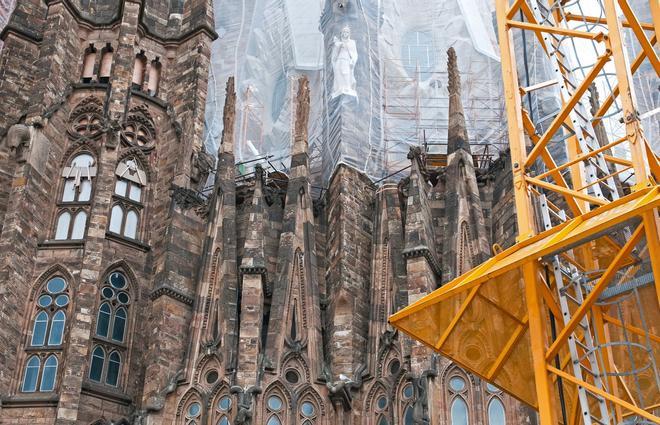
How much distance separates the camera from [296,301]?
26.2 meters

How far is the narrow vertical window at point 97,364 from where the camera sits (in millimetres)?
26203

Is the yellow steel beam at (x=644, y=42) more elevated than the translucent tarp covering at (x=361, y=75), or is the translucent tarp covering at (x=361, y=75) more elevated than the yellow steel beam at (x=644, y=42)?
the translucent tarp covering at (x=361, y=75)

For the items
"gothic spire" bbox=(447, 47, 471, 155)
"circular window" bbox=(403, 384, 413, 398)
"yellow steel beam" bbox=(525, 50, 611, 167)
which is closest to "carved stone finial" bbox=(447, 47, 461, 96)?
"gothic spire" bbox=(447, 47, 471, 155)

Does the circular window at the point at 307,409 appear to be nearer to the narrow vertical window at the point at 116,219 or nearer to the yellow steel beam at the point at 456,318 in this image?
the narrow vertical window at the point at 116,219

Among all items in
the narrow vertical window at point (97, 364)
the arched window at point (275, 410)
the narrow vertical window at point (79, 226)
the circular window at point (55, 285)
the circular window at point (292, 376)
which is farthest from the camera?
the narrow vertical window at point (79, 226)

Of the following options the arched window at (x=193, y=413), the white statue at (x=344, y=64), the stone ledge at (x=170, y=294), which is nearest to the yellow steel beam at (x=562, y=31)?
the arched window at (x=193, y=413)

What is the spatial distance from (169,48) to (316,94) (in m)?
4.64

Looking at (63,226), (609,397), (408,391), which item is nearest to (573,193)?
(609,397)

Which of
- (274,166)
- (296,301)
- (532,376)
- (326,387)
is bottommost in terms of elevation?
(532,376)

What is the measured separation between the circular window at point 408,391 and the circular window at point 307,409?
2155 mm

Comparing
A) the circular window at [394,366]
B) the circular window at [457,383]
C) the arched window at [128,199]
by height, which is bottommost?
the circular window at [457,383]

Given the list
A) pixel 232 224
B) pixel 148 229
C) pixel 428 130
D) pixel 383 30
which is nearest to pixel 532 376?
pixel 232 224

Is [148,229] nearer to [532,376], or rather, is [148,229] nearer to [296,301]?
[296,301]

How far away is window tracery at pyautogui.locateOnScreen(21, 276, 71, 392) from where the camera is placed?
25688mm
